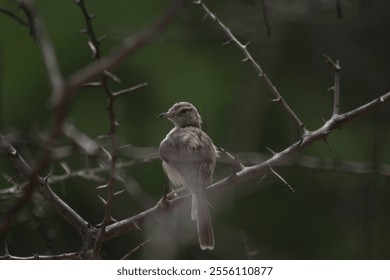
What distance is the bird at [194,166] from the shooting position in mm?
4973

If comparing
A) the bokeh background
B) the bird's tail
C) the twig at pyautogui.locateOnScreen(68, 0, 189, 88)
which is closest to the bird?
the bird's tail

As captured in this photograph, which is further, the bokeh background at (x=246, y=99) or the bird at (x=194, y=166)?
the bokeh background at (x=246, y=99)

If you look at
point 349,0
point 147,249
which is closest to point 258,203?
point 349,0

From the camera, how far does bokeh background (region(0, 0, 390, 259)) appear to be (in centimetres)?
744

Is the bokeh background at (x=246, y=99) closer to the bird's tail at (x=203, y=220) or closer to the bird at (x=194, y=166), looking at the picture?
the bird at (x=194, y=166)

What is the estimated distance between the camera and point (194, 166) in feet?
17.7

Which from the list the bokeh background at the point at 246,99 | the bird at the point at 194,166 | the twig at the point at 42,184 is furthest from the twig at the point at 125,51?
the bokeh background at the point at 246,99

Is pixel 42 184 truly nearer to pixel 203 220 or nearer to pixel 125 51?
pixel 203 220

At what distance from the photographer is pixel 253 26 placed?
7.70 meters

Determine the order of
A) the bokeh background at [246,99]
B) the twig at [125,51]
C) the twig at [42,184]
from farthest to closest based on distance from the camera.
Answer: the bokeh background at [246,99], the twig at [42,184], the twig at [125,51]

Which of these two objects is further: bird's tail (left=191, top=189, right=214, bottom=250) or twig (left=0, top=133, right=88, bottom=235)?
bird's tail (left=191, top=189, right=214, bottom=250)

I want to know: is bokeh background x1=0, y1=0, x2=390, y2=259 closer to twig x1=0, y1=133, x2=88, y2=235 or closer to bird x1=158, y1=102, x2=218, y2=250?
bird x1=158, y1=102, x2=218, y2=250

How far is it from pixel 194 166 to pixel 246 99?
1573 millimetres

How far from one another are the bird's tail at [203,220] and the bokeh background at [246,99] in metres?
1.54
